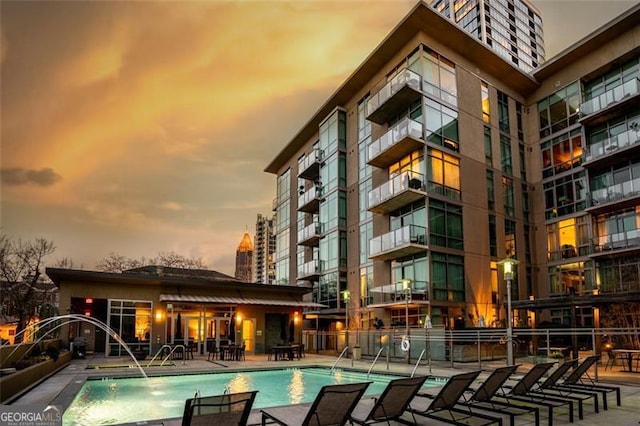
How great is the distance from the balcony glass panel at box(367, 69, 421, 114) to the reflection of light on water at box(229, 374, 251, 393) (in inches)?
623

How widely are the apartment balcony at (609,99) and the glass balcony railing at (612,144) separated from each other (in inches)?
57.0

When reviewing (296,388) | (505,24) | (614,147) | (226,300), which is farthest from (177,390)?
(505,24)

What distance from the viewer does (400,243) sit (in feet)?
79.6

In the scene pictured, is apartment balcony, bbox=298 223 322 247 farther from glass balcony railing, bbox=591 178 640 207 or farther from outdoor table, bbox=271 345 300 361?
glass balcony railing, bbox=591 178 640 207

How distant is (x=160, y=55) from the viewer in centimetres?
1453

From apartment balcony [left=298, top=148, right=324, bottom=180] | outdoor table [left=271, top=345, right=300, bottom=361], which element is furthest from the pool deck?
apartment balcony [left=298, top=148, right=324, bottom=180]

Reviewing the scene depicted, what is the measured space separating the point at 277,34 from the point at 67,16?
851cm

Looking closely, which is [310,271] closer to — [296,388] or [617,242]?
[617,242]

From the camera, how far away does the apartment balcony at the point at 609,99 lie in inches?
914

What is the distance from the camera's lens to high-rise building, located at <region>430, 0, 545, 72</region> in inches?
2499

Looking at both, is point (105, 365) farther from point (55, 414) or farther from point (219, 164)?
point (219, 164)

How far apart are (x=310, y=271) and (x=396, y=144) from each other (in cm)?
1251

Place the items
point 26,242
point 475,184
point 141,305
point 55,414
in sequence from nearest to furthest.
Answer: point 55,414 → point 141,305 → point 475,184 → point 26,242

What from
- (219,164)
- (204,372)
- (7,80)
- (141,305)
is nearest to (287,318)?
(141,305)
